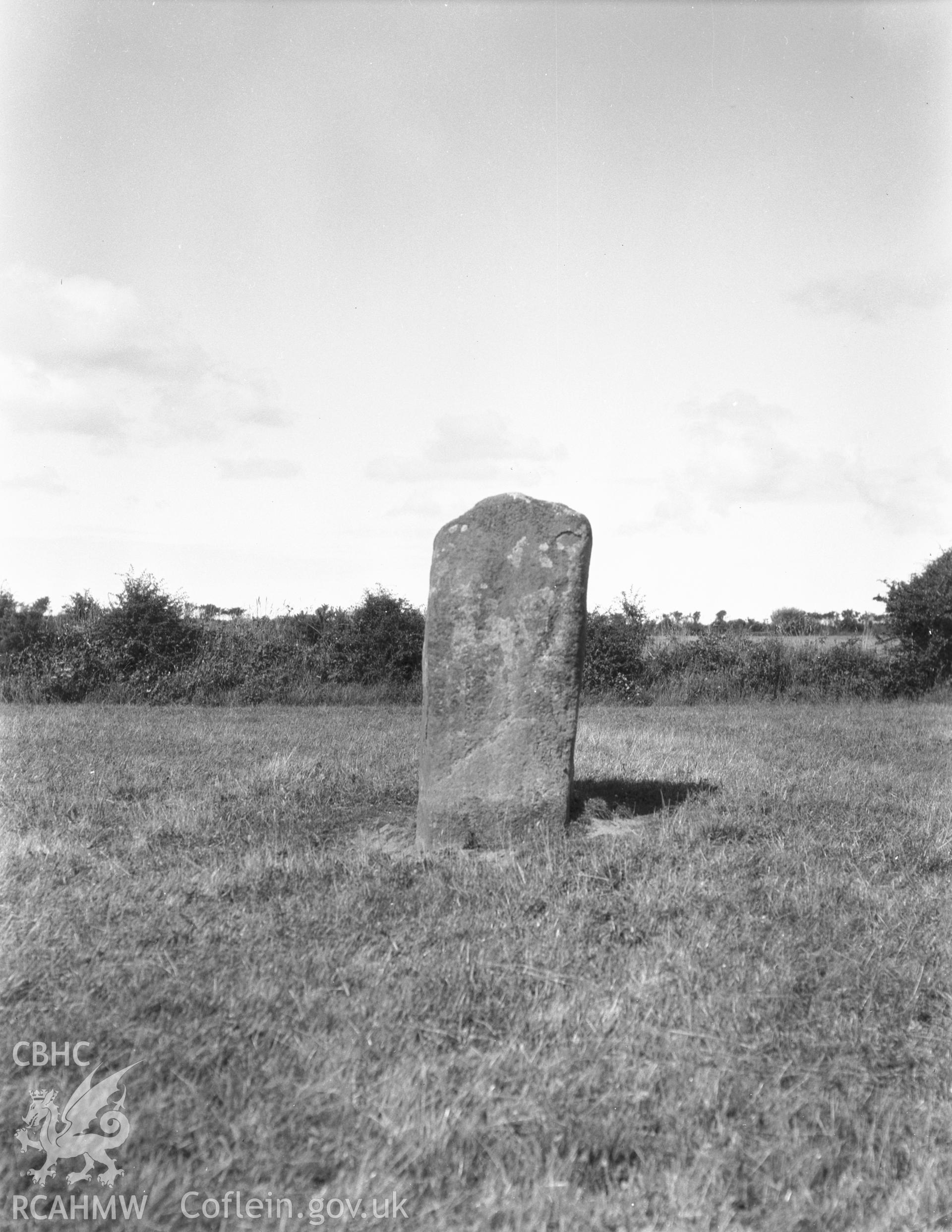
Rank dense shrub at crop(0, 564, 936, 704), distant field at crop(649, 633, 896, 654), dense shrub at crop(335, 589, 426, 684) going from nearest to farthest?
dense shrub at crop(0, 564, 936, 704), dense shrub at crop(335, 589, 426, 684), distant field at crop(649, 633, 896, 654)

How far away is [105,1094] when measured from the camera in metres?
3.54

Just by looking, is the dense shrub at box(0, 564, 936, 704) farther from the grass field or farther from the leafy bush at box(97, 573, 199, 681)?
the grass field

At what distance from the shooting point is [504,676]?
273 inches

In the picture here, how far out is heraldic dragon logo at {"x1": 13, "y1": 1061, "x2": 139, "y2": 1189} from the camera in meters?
3.21

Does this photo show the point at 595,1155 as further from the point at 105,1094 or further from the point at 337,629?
the point at 337,629

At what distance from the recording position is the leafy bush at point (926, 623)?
23125mm

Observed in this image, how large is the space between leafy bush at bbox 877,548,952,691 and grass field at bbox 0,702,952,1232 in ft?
53.7

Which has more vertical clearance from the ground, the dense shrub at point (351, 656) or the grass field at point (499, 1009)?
the dense shrub at point (351, 656)

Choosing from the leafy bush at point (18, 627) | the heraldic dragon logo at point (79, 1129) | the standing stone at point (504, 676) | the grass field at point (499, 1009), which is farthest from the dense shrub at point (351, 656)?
the heraldic dragon logo at point (79, 1129)

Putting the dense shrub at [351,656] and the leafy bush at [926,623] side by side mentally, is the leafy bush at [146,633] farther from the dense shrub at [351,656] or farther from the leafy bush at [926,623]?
the leafy bush at [926,623]

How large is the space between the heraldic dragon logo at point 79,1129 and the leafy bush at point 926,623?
22.5 meters

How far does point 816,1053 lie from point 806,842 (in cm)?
316

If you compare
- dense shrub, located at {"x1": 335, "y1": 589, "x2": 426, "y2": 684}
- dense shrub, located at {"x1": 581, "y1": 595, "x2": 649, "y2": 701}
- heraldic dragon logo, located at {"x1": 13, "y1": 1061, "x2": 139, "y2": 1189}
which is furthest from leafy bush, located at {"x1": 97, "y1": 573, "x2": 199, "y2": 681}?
heraldic dragon logo, located at {"x1": 13, "y1": 1061, "x2": 139, "y2": 1189}

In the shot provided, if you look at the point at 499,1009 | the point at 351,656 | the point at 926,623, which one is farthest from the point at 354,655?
the point at 499,1009
